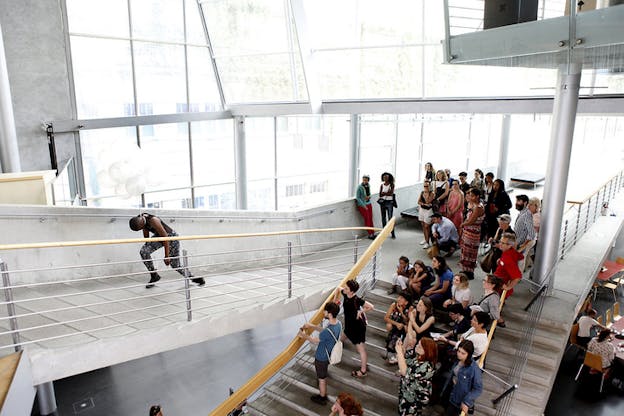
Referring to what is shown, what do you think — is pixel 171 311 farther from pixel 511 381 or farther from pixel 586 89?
pixel 586 89

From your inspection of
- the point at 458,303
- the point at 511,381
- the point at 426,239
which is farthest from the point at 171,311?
the point at 426,239

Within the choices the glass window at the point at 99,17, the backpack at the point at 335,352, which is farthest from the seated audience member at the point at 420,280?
the glass window at the point at 99,17

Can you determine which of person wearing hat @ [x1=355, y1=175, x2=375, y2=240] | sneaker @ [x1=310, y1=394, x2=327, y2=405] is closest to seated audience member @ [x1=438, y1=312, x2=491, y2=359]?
sneaker @ [x1=310, y1=394, x2=327, y2=405]

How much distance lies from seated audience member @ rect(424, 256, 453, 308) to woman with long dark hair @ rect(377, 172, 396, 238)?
3641 mm

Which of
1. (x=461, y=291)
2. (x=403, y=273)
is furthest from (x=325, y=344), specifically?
(x=403, y=273)

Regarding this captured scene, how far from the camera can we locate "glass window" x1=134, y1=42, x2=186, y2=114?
12398 millimetres

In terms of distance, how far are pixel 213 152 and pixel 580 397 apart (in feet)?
37.0

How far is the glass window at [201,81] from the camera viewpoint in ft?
44.7

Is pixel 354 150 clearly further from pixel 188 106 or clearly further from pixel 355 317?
pixel 355 317

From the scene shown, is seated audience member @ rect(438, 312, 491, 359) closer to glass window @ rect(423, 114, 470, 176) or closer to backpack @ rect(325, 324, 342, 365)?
backpack @ rect(325, 324, 342, 365)

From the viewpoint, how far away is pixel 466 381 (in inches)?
203

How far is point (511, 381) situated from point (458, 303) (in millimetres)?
1141

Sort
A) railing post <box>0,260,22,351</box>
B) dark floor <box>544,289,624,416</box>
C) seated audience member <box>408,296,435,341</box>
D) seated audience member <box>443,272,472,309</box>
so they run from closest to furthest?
railing post <box>0,260,22,351</box>, seated audience member <box>408,296,435,341</box>, seated audience member <box>443,272,472,309</box>, dark floor <box>544,289,624,416</box>

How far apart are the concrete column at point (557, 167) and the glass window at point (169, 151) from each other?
952 cm
